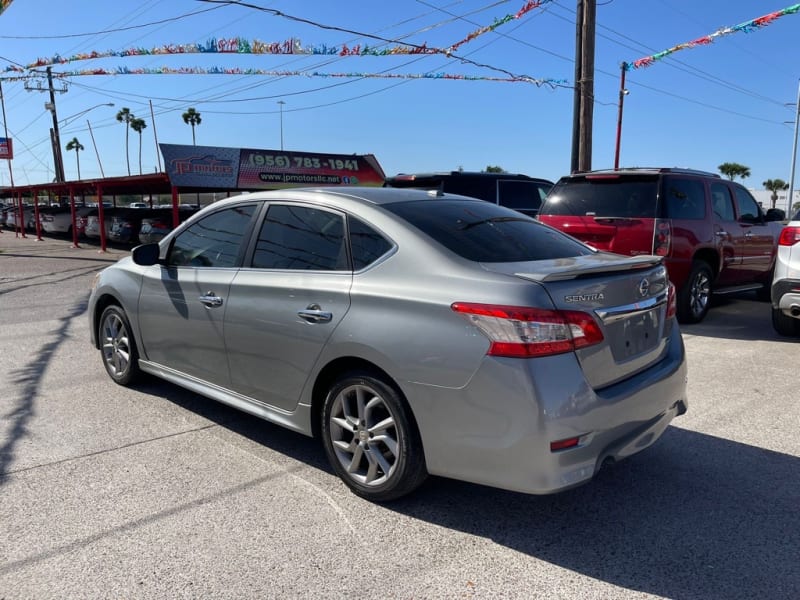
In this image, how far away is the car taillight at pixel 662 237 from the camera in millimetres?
7184

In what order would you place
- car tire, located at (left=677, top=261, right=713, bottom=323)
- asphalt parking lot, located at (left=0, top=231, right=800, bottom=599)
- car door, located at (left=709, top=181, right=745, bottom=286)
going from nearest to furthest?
asphalt parking lot, located at (left=0, top=231, right=800, bottom=599)
car tire, located at (left=677, top=261, right=713, bottom=323)
car door, located at (left=709, top=181, right=745, bottom=286)

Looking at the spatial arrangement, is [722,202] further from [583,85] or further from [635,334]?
[635,334]

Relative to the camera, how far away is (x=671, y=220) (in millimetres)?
7270

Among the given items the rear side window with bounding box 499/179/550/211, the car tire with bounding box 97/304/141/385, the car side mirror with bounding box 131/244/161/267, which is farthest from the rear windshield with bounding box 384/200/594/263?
the rear side window with bounding box 499/179/550/211

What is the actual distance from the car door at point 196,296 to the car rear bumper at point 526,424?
166cm

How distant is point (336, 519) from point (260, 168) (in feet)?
50.6

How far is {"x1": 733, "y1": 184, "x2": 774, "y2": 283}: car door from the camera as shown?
8.62m

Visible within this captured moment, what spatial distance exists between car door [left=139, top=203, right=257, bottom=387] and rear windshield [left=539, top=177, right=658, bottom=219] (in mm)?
4858

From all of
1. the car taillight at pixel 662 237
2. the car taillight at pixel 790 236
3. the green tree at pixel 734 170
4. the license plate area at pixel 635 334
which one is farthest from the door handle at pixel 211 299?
the green tree at pixel 734 170

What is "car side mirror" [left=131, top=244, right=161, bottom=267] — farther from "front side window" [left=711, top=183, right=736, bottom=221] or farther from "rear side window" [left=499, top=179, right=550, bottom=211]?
"rear side window" [left=499, top=179, right=550, bottom=211]

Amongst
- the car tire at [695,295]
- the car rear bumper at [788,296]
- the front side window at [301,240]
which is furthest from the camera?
the car tire at [695,295]

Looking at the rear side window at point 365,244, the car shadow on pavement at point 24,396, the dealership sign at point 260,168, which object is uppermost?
the dealership sign at point 260,168

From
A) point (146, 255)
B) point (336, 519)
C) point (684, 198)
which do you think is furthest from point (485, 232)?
point (684, 198)

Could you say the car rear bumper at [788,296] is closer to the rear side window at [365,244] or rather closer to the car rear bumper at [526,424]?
the car rear bumper at [526,424]
